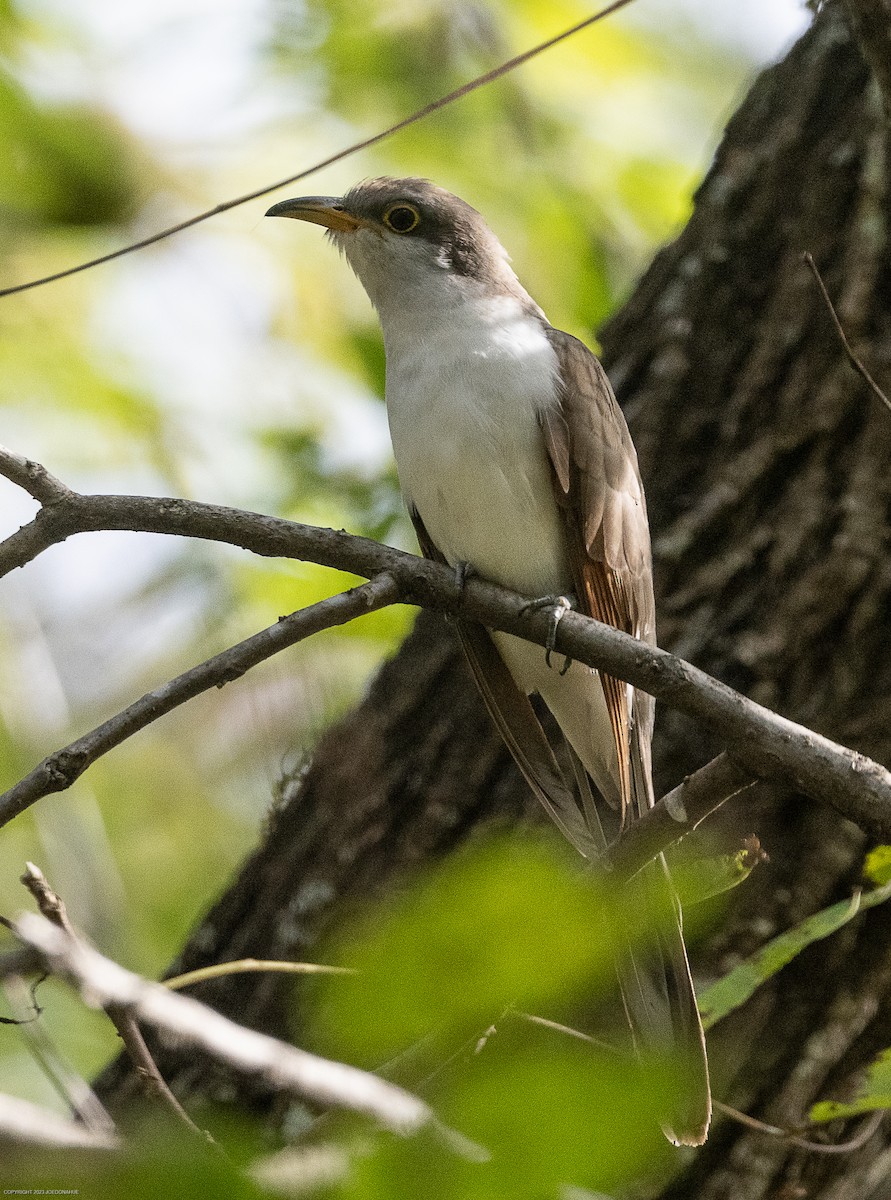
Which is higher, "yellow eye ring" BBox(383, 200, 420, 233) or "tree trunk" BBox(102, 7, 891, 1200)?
"yellow eye ring" BBox(383, 200, 420, 233)

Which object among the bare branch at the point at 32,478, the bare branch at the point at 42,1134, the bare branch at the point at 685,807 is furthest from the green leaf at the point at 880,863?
the bare branch at the point at 42,1134

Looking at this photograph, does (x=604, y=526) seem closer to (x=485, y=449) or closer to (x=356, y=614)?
(x=485, y=449)

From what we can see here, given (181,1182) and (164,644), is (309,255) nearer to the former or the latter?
(164,644)

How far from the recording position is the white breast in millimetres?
3895

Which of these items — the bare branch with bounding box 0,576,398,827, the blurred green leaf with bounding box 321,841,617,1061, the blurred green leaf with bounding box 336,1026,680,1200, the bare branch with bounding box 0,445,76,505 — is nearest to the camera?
the blurred green leaf with bounding box 336,1026,680,1200

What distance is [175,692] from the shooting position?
2.45m

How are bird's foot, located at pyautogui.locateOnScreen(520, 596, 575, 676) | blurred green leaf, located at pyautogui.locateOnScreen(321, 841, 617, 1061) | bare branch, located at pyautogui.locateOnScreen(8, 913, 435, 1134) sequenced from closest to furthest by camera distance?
blurred green leaf, located at pyautogui.locateOnScreen(321, 841, 617, 1061) < bare branch, located at pyautogui.locateOnScreen(8, 913, 435, 1134) < bird's foot, located at pyautogui.locateOnScreen(520, 596, 575, 676)

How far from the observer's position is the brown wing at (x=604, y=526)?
3869 mm

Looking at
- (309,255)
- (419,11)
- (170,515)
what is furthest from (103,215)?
(170,515)

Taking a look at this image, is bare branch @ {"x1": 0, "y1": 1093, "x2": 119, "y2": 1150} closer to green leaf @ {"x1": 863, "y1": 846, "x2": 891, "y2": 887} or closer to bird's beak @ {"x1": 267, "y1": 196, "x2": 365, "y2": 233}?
green leaf @ {"x1": 863, "y1": 846, "x2": 891, "y2": 887}

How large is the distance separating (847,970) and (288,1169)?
3.31 m

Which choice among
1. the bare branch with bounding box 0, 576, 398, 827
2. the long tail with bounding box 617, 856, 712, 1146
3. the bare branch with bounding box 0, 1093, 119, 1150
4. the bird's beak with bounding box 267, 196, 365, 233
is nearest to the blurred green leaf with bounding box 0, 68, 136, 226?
the bird's beak with bounding box 267, 196, 365, 233

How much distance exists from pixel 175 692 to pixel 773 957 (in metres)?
1.53

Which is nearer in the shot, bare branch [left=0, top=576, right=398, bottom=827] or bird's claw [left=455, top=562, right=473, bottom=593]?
bare branch [left=0, top=576, right=398, bottom=827]
